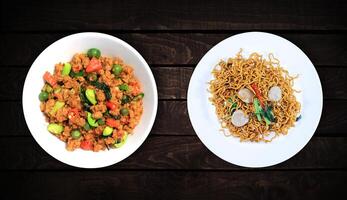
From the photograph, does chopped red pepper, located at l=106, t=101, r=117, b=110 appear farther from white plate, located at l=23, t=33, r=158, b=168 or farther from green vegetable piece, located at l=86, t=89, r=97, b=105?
white plate, located at l=23, t=33, r=158, b=168

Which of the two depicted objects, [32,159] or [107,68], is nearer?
[107,68]

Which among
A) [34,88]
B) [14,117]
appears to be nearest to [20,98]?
[14,117]

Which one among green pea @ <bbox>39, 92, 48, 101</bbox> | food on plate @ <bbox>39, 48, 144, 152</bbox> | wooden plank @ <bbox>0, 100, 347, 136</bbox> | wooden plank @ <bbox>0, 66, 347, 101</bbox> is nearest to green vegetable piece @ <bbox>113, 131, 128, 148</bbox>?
food on plate @ <bbox>39, 48, 144, 152</bbox>

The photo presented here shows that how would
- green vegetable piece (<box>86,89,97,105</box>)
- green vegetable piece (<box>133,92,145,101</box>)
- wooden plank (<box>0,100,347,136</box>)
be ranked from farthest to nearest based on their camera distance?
wooden plank (<box>0,100,347,136</box>) < green vegetable piece (<box>133,92,145,101</box>) < green vegetable piece (<box>86,89,97,105</box>)

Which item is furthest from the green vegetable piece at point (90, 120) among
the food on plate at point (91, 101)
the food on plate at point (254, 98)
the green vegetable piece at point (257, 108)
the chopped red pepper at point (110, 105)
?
the green vegetable piece at point (257, 108)

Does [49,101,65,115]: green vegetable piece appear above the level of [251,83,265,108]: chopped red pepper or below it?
below
